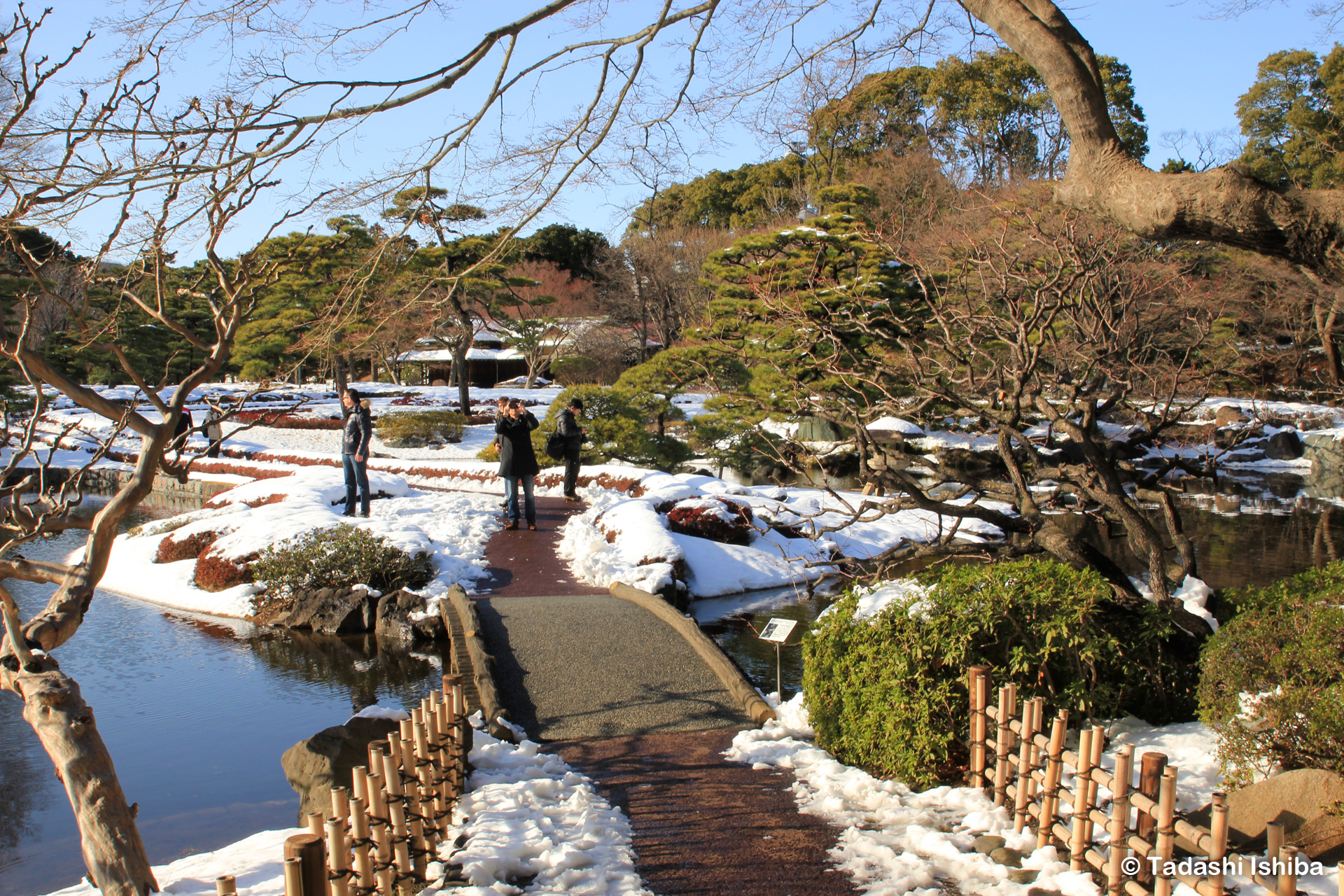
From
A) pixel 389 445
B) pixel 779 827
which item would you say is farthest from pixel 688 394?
pixel 779 827

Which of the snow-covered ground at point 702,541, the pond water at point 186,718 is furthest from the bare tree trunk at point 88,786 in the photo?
the snow-covered ground at point 702,541

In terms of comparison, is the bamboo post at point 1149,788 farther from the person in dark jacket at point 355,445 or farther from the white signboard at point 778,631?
the person in dark jacket at point 355,445

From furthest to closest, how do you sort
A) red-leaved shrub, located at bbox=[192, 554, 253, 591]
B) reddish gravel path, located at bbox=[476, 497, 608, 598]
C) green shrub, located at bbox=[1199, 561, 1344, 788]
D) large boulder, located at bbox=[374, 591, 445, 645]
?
1. red-leaved shrub, located at bbox=[192, 554, 253, 591]
2. reddish gravel path, located at bbox=[476, 497, 608, 598]
3. large boulder, located at bbox=[374, 591, 445, 645]
4. green shrub, located at bbox=[1199, 561, 1344, 788]

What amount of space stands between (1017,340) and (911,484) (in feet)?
3.70

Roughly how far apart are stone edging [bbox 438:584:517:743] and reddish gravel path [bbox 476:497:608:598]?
67 centimetres

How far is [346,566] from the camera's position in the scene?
9.85 metres

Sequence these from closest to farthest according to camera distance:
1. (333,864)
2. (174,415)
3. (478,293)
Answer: (333,864) → (174,415) → (478,293)

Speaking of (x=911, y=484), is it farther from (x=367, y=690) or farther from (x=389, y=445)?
(x=389, y=445)

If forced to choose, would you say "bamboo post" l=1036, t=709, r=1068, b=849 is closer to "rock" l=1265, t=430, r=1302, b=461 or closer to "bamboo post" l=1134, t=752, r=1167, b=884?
"bamboo post" l=1134, t=752, r=1167, b=884

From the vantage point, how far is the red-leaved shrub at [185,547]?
11.5 metres

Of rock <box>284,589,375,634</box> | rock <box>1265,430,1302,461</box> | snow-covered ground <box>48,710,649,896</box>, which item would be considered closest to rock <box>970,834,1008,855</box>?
snow-covered ground <box>48,710,649,896</box>

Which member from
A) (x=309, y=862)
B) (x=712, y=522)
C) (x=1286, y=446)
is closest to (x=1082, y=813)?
(x=309, y=862)

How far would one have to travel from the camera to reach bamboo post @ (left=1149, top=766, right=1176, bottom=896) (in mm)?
2896

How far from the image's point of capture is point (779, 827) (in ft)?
13.4
